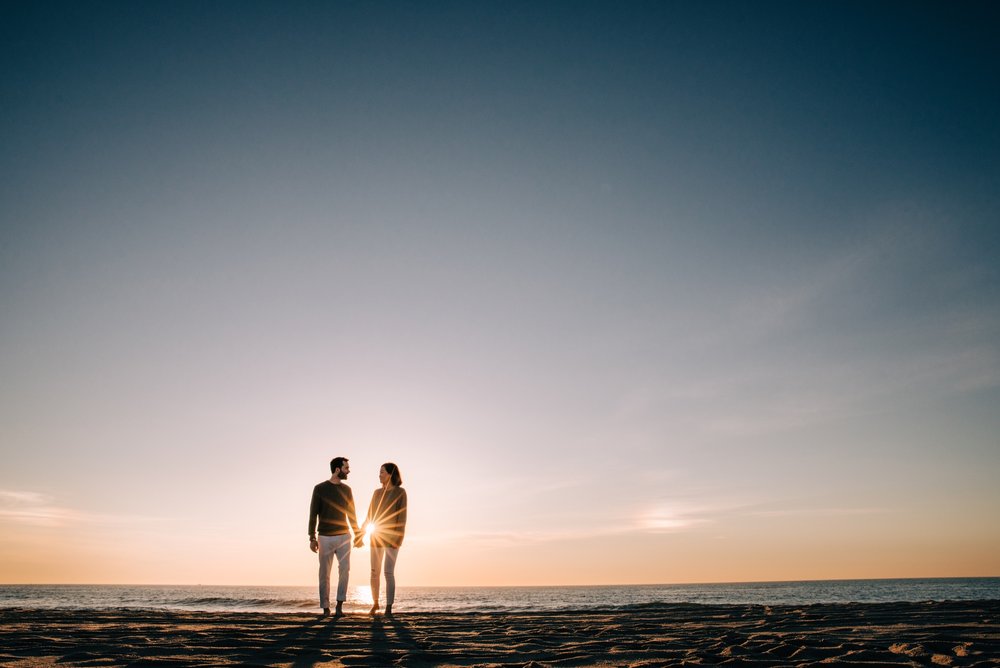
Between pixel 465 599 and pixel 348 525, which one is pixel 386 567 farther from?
pixel 465 599

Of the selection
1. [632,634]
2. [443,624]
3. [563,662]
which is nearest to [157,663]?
[563,662]

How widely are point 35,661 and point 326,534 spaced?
5.12 metres

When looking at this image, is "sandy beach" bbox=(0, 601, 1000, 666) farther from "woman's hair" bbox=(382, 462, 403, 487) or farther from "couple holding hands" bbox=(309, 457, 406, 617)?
"woman's hair" bbox=(382, 462, 403, 487)

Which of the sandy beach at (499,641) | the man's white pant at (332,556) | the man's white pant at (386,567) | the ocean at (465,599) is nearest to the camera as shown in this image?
the sandy beach at (499,641)

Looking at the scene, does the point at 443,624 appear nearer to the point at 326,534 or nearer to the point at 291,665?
the point at 326,534

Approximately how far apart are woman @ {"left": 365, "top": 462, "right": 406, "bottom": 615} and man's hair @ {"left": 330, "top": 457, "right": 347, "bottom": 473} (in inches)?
28.7

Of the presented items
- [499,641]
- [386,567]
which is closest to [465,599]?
[386,567]

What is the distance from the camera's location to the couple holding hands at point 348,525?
9.41 m

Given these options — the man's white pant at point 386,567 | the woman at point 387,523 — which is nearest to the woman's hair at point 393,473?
the woman at point 387,523

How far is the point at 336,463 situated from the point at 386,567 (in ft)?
6.44

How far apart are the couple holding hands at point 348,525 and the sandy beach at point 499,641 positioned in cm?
135

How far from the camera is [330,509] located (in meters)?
9.48

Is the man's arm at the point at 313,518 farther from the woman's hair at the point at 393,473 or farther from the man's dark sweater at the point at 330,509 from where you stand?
the woman's hair at the point at 393,473

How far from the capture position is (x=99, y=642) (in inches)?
213
